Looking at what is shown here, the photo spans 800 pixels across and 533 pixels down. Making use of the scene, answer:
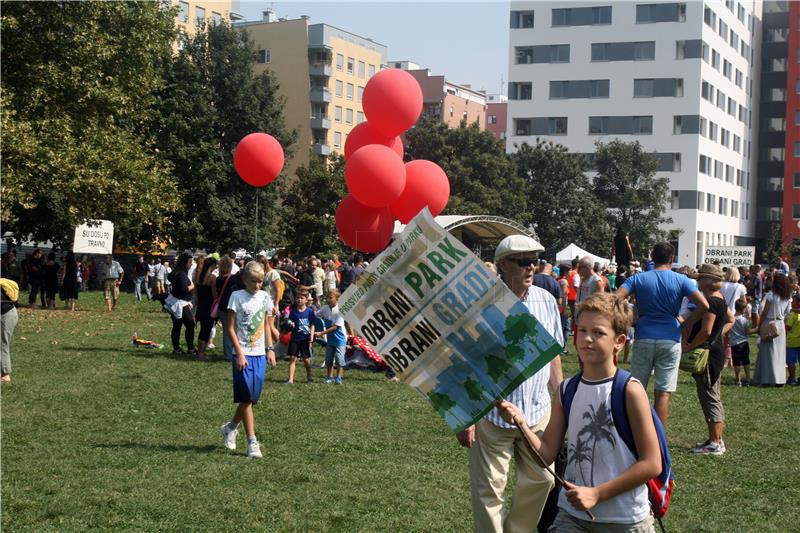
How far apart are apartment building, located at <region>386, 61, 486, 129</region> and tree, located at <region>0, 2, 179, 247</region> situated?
78119mm

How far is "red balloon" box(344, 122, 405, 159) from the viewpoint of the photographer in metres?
16.6

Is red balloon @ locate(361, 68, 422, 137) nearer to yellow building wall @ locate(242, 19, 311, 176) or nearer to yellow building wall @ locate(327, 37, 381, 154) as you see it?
yellow building wall @ locate(242, 19, 311, 176)

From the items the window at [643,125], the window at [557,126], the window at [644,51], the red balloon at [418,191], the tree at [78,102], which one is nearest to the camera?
the red balloon at [418,191]

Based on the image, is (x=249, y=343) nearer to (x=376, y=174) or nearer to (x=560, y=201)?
(x=376, y=174)

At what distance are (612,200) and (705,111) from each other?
18660 millimetres

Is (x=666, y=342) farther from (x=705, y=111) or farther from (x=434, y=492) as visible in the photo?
(x=705, y=111)

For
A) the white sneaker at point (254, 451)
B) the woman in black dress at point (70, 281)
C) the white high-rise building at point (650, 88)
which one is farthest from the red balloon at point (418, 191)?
the white high-rise building at point (650, 88)

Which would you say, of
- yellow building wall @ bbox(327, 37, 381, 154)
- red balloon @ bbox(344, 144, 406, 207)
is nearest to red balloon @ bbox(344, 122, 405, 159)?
red balloon @ bbox(344, 144, 406, 207)

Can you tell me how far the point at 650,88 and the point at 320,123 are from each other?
3108cm

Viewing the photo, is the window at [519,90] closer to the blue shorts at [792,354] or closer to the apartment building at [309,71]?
the apartment building at [309,71]

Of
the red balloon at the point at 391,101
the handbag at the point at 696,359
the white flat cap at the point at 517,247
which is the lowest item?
the handbag at the point at 696,359

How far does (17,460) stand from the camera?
28.9ft

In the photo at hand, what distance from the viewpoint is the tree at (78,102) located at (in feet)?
91.4

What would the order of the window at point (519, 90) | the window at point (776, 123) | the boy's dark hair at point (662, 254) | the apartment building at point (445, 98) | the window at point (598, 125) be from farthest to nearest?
the apartment building at point (445, 98), the window at point (776, 123), the window at point (519, 90), the window at point (598, 125), the boy's dark hair at point (662, 254)
